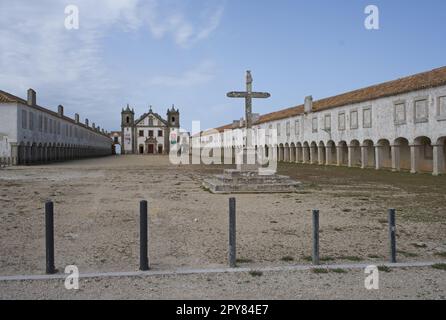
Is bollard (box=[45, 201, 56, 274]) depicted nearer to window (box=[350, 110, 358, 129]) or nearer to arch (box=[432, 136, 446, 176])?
arch (box=[432, 136, 446, 176])

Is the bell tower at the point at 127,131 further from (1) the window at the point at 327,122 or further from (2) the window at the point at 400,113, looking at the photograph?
(2) the window at the point at 400,113

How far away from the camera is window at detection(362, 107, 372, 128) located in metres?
27.3

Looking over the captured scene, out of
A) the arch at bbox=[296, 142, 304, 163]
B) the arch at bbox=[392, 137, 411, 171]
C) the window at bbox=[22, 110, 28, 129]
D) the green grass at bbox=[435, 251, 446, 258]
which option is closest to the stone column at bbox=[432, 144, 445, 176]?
the arch at bbox=[392, 137, 411, 171]

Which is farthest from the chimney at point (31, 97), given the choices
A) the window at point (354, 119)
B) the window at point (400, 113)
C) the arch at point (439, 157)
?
the arch at point (439, 157)

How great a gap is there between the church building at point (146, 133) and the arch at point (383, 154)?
198ft

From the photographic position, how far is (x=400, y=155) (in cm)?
2656

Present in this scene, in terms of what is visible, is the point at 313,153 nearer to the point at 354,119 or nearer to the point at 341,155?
the point at 341,155

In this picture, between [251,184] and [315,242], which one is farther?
[251,184]

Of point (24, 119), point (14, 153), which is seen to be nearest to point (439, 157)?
point (14, 153)

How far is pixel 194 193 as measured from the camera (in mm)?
12672

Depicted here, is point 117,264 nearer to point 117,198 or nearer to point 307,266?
point 307,266

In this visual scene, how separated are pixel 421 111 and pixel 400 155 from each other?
517cm
